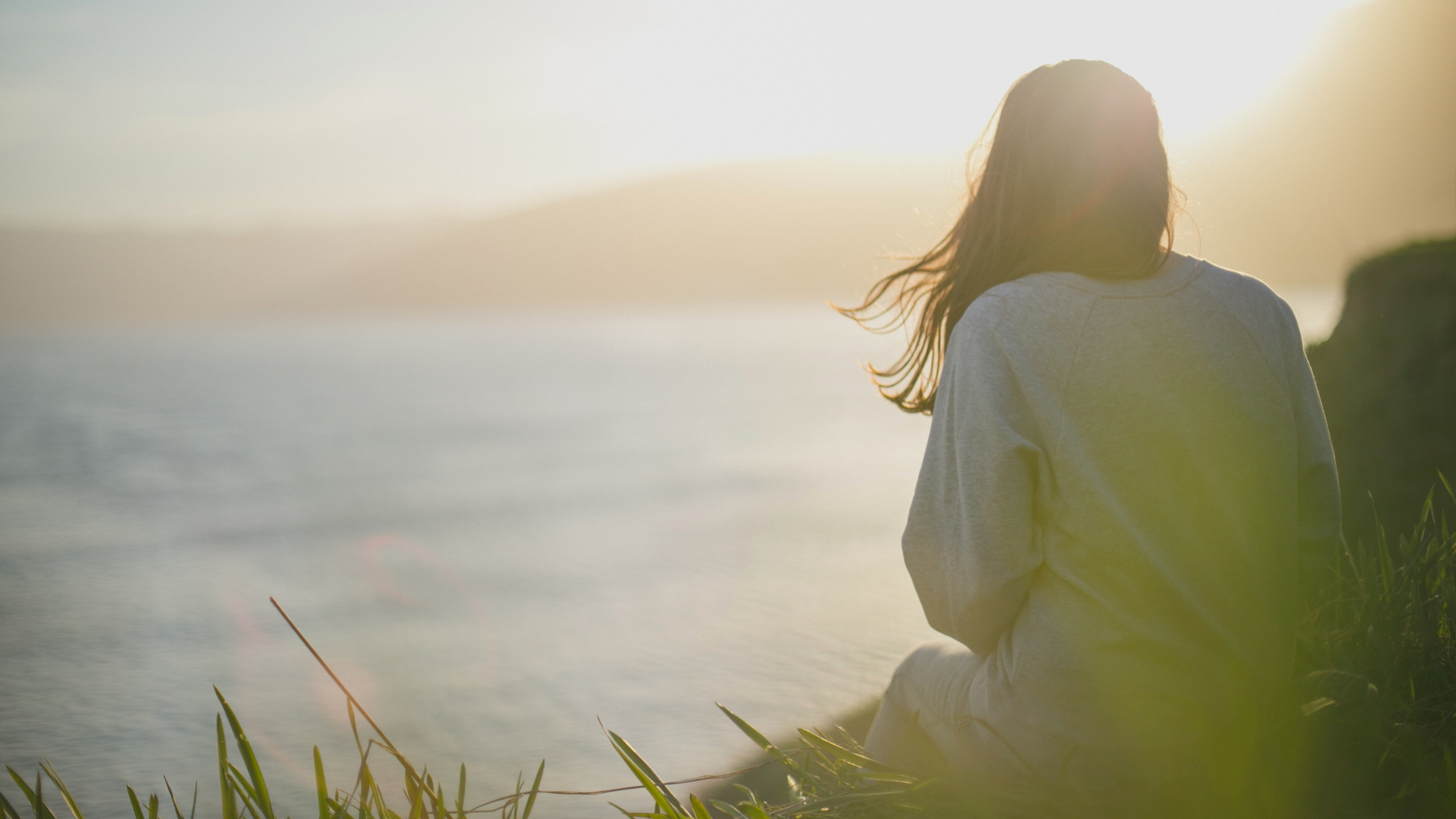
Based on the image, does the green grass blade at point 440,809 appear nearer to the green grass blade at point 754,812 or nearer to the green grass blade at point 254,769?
the green grass blade at point 254,769

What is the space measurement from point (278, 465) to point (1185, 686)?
18.3 m

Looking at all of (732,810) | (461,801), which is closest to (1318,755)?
(732,810)

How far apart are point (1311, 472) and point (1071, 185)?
26.4 inches

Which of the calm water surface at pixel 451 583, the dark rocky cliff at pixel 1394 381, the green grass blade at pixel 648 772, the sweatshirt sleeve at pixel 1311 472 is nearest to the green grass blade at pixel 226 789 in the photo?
the green grass blade at pixel 648 772

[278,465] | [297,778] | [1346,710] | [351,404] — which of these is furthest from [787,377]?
[1346,710]

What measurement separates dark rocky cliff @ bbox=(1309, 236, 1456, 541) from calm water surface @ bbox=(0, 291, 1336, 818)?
3655mm

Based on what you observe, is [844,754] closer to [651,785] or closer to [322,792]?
[651,785]

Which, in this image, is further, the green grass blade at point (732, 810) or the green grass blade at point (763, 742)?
A: the green grass blade at point (763, 742)

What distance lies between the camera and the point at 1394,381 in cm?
418

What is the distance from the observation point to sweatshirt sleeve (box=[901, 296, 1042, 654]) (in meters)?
1.39

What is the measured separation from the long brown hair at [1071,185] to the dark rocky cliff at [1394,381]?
282 cm

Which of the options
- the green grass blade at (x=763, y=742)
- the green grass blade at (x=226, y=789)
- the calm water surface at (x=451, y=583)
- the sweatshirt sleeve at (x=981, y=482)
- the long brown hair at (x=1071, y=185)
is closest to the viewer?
the sweatshirt sleeve at (x=981, y=482)

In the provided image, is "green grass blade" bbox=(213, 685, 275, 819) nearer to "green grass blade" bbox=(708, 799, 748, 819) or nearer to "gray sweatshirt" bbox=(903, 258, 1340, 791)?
"green grass blade" bbox=(708, 799, 748, 819)

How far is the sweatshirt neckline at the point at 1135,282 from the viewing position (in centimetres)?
144
